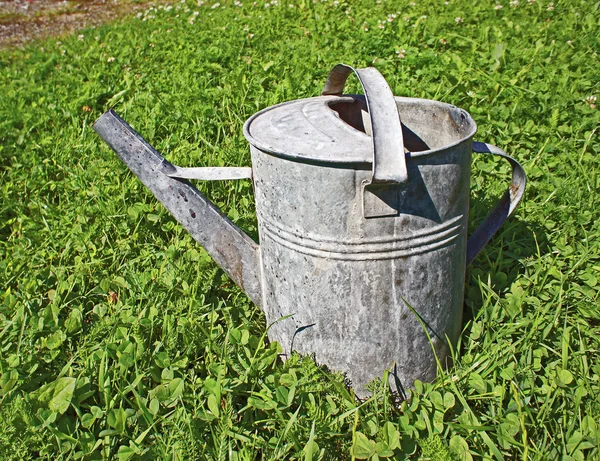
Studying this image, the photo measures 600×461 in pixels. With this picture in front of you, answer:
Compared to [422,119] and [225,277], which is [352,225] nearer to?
[422,119]

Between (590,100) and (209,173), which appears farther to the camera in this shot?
(590,100)

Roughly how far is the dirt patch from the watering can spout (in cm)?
530

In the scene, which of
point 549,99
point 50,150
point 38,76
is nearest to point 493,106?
point 549,99

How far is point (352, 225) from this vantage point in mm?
1537

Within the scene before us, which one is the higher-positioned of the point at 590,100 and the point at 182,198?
the point at 182,198

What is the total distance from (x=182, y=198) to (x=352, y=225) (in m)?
0.68

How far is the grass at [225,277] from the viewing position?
1642mm

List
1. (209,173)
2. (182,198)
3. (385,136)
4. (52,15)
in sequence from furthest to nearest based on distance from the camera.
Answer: (52,15)
(182,198)
(209,173)
(385,136)

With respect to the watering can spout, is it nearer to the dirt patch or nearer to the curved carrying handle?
the curved carrying handle

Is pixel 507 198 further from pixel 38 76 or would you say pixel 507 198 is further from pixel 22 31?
pixel 22 31

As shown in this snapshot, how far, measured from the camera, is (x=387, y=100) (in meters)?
1.45

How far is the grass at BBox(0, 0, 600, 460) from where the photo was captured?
1.64 meters

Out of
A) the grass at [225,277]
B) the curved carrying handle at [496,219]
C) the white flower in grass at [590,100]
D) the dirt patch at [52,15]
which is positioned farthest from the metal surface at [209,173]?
the dirt patch at [52,15]

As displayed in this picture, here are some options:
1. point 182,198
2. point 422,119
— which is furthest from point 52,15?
point 422,119
